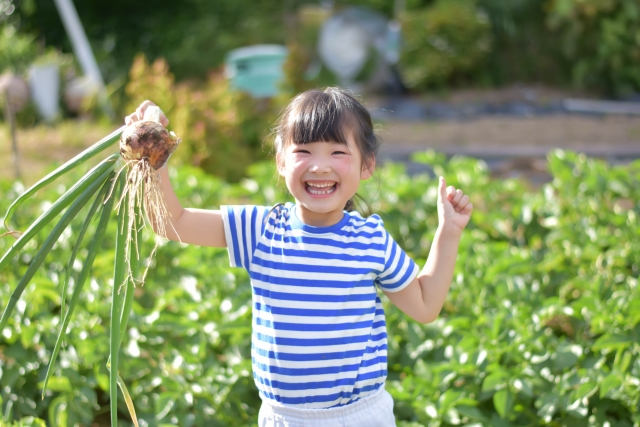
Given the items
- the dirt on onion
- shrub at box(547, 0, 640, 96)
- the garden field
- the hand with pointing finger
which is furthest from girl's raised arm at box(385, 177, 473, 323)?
shrub at box(547, 0, 640, 96)

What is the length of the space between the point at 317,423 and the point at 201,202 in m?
2.38

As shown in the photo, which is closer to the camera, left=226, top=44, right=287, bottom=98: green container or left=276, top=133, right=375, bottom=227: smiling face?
left=276, top=133, right=375, bottom=227: smiling face

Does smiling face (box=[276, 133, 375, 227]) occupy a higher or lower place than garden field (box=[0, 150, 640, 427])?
higher

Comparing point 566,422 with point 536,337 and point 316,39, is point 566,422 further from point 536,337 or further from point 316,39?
point 316,39

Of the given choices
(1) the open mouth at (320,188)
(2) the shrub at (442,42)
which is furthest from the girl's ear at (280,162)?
(2) the shrub at (442,42)

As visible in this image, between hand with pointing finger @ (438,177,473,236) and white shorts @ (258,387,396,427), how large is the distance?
430 millimetres

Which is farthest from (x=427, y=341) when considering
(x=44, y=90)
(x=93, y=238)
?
(x=44, y=90)

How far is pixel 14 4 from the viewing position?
12969mm

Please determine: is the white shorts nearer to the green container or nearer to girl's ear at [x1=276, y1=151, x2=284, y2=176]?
girl's ear at [x1=276, y1=151, x2=284, y2=176]

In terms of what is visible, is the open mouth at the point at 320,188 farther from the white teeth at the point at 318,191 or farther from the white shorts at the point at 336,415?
the white shorts at the point at 336,415

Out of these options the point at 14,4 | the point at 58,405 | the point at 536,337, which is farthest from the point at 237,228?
the point at 14,4

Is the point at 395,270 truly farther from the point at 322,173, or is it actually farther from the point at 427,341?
the point at 427,341

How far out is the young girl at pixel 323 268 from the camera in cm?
173

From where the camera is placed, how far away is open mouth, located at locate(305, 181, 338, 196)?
1748mm
